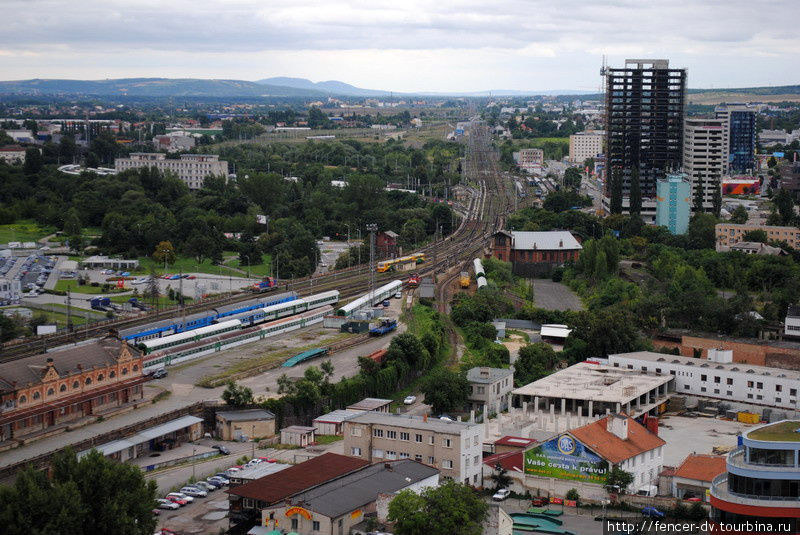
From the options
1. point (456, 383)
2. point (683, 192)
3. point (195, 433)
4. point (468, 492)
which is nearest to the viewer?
point (468, 492)

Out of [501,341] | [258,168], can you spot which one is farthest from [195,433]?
[258,168]

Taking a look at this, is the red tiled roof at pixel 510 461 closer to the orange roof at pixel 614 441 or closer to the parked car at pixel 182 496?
the orange roof at pixel 614 441

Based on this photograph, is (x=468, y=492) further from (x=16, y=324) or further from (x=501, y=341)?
(x=16, y=324)

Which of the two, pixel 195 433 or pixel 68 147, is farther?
Result: pixel 68 147

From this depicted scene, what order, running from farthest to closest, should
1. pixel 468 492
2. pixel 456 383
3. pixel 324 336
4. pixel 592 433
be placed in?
pixel 324 336 < pixel 456 383 < pixel 592 433 < pixel 468 492

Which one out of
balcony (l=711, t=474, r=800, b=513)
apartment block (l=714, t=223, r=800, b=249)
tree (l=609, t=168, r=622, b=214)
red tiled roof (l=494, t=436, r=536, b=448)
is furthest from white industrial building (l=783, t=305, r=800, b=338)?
tree (l=609, t=168, r=622, b=214)

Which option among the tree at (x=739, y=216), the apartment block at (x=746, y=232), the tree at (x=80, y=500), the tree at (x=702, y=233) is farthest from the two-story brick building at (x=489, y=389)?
the tree at (x=739, y=216)

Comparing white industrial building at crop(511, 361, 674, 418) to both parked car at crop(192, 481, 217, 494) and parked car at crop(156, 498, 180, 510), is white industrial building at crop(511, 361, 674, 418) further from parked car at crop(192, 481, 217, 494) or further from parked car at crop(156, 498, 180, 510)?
parked car at crop(156, 498, 180, 510)
